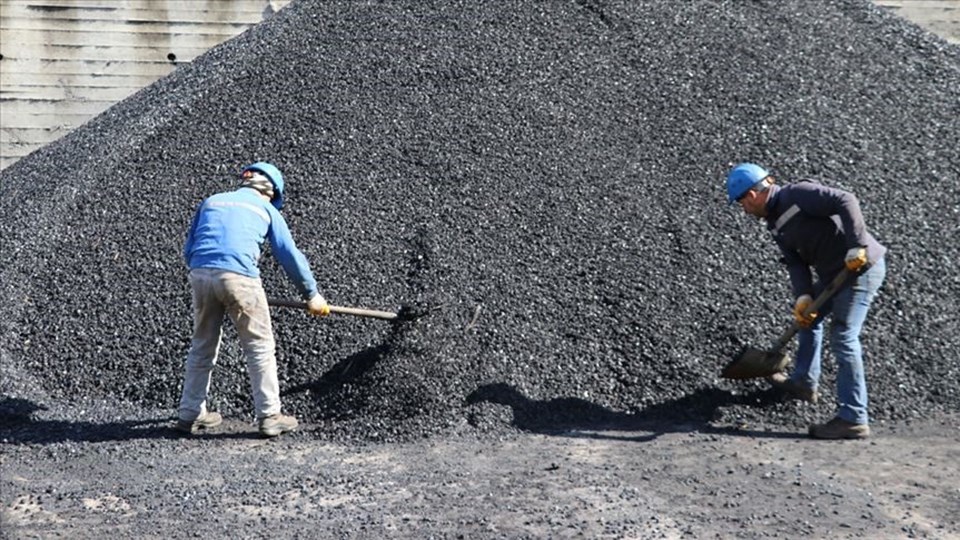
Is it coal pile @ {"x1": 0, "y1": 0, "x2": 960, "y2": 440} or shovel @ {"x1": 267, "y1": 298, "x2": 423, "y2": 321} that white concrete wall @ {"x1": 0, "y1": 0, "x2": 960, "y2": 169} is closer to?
coal pile @ {"x1": 0, "y1": 0, "x2": 960, "y2": 440}

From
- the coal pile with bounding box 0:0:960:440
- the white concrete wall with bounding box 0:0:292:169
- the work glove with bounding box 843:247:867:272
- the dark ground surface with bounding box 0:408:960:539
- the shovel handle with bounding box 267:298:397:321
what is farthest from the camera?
the white concrete wall with bounding box 0:0:292:169

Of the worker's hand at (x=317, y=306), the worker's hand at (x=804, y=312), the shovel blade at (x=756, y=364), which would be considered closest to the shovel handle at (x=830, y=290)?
the worker's hand at (x=804, y=312)

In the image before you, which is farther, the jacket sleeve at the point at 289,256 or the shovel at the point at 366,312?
the shovel at the point at 366,312

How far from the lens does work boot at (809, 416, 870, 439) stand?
5.40m

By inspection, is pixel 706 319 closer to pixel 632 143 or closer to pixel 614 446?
pixel 614 446

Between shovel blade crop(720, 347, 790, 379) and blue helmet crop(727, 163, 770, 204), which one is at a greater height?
blue helmet crop(727, 163, 770, 204)

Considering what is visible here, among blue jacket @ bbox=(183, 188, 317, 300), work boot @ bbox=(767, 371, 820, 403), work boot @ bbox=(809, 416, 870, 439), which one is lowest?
work boot @ bbox=(809, 416, 870, 439)

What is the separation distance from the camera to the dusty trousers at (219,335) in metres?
5.39

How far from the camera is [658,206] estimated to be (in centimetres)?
672

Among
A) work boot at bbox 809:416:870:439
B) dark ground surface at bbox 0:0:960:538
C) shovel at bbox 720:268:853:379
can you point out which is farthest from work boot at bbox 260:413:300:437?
work boot at bbox 809:416:870:439

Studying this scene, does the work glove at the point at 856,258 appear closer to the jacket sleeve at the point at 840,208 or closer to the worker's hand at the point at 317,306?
the jacket sleeve at the point at 840,208

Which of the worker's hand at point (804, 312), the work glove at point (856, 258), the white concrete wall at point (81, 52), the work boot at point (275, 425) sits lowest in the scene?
the work boot at point (275, 425)

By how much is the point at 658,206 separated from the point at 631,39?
194 cm

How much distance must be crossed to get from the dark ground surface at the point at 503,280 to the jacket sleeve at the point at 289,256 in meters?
0.53
